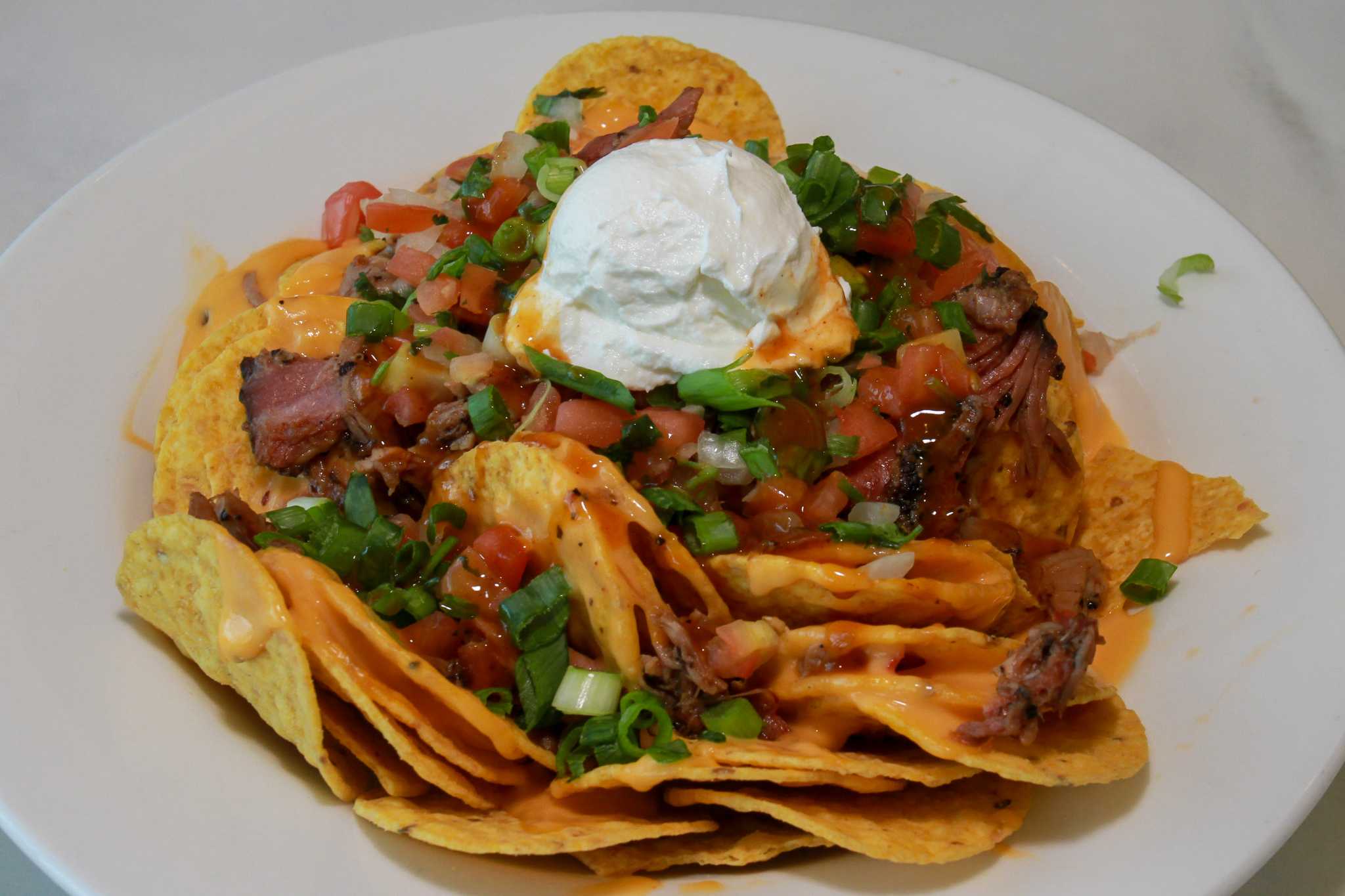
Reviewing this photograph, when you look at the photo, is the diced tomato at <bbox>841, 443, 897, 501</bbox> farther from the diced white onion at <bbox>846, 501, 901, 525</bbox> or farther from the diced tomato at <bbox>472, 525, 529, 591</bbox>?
the diced tomato at <bbox>472, 525, 529, 591</bbox>

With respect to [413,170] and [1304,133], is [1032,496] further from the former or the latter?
[1304,133]

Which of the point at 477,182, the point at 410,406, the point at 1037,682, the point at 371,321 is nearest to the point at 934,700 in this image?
the point at 1037,682

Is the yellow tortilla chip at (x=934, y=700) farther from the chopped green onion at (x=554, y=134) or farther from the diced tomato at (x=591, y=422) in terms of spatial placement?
the chopped green onion at (x=554, y=134)

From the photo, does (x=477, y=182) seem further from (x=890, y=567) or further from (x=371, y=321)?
(x=890, y=567)

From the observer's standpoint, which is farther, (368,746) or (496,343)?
(496,343)

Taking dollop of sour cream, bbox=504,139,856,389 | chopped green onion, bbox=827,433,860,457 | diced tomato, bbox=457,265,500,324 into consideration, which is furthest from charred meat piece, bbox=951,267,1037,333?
diced tomato, bbox=457,265,500,324

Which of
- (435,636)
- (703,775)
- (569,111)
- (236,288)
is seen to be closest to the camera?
(703,775)

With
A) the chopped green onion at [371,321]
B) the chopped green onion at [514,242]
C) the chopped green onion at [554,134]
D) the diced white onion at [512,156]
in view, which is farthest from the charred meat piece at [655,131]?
the chopped green onion at [371,321]
